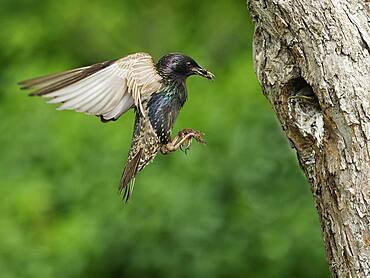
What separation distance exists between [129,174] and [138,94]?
248mm

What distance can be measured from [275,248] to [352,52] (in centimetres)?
231

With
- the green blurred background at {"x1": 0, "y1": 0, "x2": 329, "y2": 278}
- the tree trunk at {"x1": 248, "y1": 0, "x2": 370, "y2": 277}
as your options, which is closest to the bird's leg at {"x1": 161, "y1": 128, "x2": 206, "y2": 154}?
the tree trunk at {"x1": 248, "y1": 0, "x2": 370, "y2": 277}

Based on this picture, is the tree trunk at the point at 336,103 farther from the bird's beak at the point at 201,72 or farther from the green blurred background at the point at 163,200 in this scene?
the green blurred background at the point at 163,200

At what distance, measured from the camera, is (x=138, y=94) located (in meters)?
2.97

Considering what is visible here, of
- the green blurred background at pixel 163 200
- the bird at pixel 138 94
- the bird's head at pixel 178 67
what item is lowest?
the bird at pixel 138 94

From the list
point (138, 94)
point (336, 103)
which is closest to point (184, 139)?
point (138, 94)

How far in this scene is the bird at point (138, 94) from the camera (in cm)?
279

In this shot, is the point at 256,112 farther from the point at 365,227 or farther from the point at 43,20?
the point at 365,227

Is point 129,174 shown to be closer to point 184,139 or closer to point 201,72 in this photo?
point 184,139

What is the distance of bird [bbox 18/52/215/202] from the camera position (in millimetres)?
2791

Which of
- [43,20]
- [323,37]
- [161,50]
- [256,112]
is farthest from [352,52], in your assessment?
[43,20]

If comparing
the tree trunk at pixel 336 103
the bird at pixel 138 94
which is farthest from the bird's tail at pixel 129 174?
the tree trunk at pixel 336 103

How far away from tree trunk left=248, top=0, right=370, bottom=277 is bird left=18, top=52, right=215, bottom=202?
0.27 meters

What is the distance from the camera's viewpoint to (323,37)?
9.29 ft
